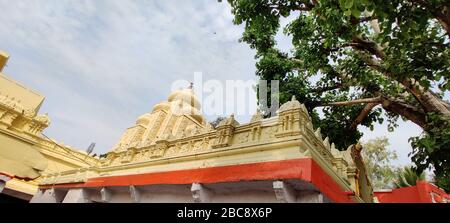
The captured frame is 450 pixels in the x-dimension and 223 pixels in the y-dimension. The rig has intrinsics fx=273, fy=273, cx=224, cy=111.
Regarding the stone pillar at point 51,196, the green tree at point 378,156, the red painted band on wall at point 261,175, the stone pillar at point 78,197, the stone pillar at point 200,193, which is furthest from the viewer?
the green tree at point 378,156

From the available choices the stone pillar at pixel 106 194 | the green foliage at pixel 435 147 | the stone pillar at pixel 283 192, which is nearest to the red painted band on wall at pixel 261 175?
the stone pillar at pixel 283 192

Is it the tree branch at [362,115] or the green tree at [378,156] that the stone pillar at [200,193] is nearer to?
the tree branch at [362,115]

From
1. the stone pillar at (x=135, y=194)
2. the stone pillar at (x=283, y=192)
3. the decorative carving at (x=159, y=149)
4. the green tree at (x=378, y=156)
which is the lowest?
the stone pillar at (x=283, y=192)

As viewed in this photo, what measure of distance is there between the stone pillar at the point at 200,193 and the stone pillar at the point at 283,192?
1.59 m

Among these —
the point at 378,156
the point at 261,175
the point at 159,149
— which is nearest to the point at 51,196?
the point at 159,149

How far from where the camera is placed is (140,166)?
7582 millimetres

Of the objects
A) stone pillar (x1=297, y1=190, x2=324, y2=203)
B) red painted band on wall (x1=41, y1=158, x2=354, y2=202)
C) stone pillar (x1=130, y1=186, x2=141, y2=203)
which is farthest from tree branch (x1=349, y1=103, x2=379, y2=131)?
stone pillar (x1=130, y1=186, x2=141, y2=203)

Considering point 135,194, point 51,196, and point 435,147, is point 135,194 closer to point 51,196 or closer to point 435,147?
point 51,196

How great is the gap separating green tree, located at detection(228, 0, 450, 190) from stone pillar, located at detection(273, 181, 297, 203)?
9.80 feet

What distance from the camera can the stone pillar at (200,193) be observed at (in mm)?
5496

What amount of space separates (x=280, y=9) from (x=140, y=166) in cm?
629

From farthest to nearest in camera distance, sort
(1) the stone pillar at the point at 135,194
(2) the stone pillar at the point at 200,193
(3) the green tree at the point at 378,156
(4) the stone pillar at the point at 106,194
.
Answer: (3) the green tree at the point at 378,156, (4) the stone pillar at the point at 106,194, (1) the stone pillar at the point at 135,194, (2) the stone pillar at the point at 200,193

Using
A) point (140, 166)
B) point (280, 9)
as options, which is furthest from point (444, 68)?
point (140, 166)

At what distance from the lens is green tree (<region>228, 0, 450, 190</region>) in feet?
17.9
